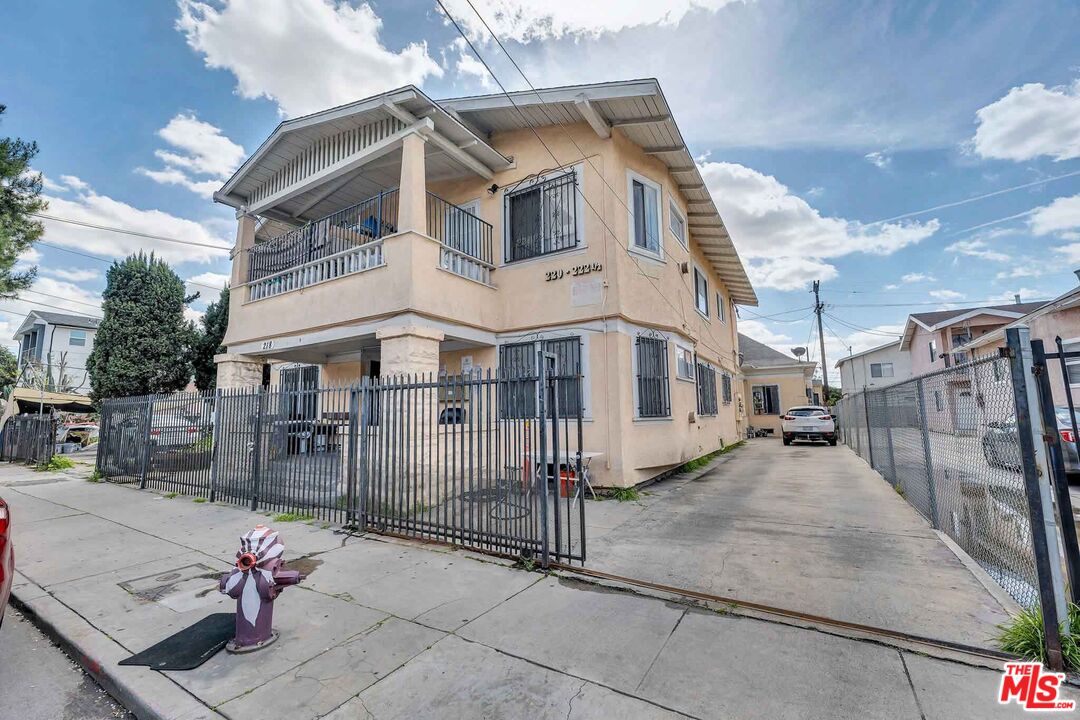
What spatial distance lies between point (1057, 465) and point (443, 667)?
12.8ft

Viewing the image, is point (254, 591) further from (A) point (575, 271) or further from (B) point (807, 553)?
(A) point (575, 271)

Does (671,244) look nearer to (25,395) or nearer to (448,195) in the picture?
(448,195)

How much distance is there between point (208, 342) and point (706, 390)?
1896 cm

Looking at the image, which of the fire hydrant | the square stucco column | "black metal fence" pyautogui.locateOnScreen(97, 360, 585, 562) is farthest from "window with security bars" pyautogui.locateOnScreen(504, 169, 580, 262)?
the fire hydrant

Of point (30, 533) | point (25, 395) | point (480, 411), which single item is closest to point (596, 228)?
point (480, 411)

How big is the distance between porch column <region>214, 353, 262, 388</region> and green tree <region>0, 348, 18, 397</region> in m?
31.3

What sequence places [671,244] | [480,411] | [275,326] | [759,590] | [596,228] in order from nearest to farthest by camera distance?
[759,590] < [480,411] < [596,228] < [275,326] < [671,244]

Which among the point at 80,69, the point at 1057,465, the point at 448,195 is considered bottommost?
the point at 1057,465

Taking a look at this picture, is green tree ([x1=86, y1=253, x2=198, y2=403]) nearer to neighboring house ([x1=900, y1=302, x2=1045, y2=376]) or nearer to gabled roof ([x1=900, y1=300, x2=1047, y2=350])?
neighboring house ([x1=900, y1=302, x2=1045, y2=376])

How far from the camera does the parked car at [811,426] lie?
58.5ft

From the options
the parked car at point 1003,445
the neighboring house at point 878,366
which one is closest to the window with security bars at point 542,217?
the parked car at point 1003,445

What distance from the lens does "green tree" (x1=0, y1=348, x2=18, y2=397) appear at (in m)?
29.2

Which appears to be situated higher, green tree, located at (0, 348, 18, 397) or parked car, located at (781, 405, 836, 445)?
Result: green tree, located at (0, 348, 18, 397)

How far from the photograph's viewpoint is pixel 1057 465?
270cm
